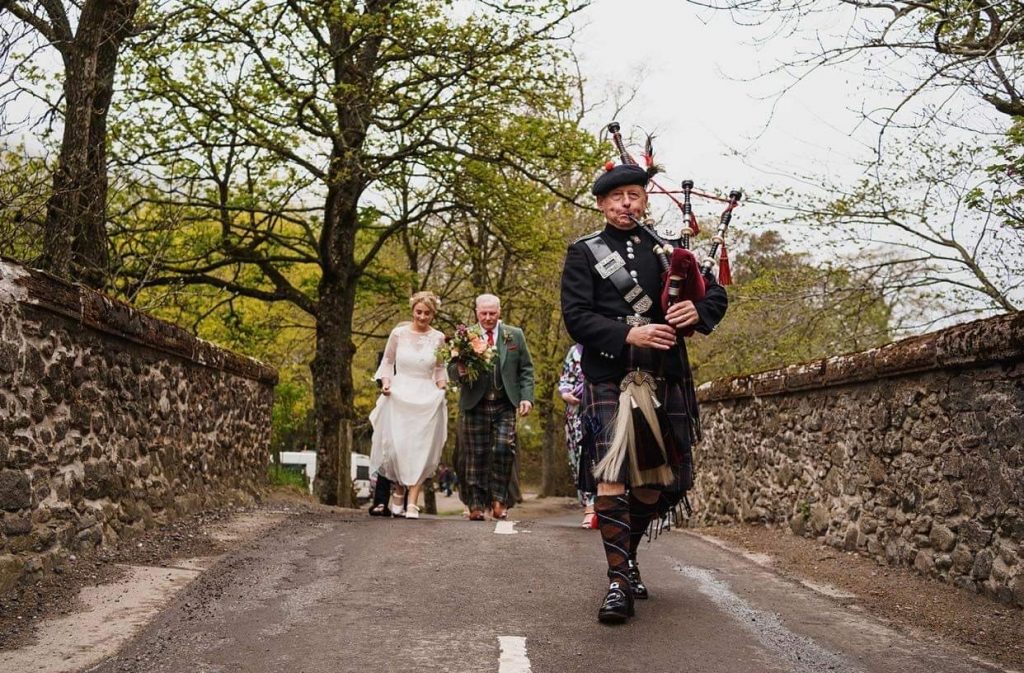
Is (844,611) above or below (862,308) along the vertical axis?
below

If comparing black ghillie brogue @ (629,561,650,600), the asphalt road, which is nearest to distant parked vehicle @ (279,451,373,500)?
the asphalt road

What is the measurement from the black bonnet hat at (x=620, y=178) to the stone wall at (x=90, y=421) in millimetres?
3102

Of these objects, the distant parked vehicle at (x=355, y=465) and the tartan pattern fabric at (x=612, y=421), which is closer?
the tartan pattern fabric at (x=612, y=421)

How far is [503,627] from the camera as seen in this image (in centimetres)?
517

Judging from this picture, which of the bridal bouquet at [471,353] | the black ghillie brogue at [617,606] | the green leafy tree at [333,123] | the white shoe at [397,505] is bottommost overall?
the black ghillie brogue at [617,606]

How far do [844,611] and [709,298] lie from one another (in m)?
1.93

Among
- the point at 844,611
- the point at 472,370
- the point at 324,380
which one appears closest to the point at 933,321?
the point at 472,370

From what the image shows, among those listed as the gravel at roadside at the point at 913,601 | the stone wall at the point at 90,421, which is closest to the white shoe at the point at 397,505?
the stone wall at the point at 90,421

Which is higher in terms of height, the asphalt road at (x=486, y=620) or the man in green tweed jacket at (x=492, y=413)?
the man in green tweed jacket at (x=492, y=413)

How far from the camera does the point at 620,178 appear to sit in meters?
5.91

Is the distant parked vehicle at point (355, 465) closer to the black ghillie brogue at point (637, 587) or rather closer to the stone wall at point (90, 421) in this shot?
the stone wall at point (90, 421)

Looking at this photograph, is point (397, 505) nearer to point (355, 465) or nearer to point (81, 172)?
point (81, 172)

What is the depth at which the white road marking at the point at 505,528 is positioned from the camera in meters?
8.88

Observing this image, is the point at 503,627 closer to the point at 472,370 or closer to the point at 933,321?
the point at 472,370
